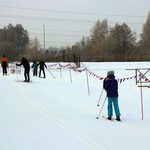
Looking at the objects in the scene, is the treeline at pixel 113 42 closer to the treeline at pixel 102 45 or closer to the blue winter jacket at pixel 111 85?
the treeline at pixel 102 45

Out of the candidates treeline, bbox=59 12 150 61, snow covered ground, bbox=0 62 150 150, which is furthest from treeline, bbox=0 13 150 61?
snow covered ground, bbox=0 62 150 150

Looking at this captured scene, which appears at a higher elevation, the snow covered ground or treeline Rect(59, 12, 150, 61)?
treeline Rect(59, 12, 150, 61)

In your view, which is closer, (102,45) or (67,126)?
(67,126)

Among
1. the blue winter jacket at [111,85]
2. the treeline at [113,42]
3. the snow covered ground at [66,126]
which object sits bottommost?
the snow covered ground at [66,126]

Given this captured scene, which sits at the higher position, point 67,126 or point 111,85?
point 111,85

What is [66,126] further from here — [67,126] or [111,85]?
[111,85]

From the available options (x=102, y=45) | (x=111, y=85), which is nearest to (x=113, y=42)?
(x=102, y=45)

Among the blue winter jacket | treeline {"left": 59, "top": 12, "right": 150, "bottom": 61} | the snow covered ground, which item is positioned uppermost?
treeline {"left": 59, "top": 12, "right": 150, "bottom": 61}

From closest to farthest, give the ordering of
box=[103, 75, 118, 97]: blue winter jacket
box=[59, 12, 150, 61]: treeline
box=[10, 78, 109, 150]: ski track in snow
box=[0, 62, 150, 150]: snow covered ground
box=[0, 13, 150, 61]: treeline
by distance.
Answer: box=[10, 78, 109, 150]: ski track in snow < box=[0, 62, 150, 150]: snow covered ground < box=[103, 75, 118, 97]: blue winter jacket < box=[0, 13, 150, 61]: treeline < box=[59, 12, 150, 61]: treeline

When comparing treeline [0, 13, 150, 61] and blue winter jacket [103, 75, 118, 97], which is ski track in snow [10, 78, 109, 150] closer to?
blue winter jacket [103, 75, 118, 97]

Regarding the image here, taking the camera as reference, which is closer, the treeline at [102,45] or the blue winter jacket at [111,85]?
the blue winter jacket at [111,85]

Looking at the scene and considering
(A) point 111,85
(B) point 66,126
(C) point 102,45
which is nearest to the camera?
(B) point 66,126

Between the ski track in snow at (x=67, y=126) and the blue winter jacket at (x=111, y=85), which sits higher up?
the blue winter jacket at (x=111, y=85)

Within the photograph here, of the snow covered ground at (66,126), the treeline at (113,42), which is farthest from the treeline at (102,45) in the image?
the snow covered ground at (66,126)
